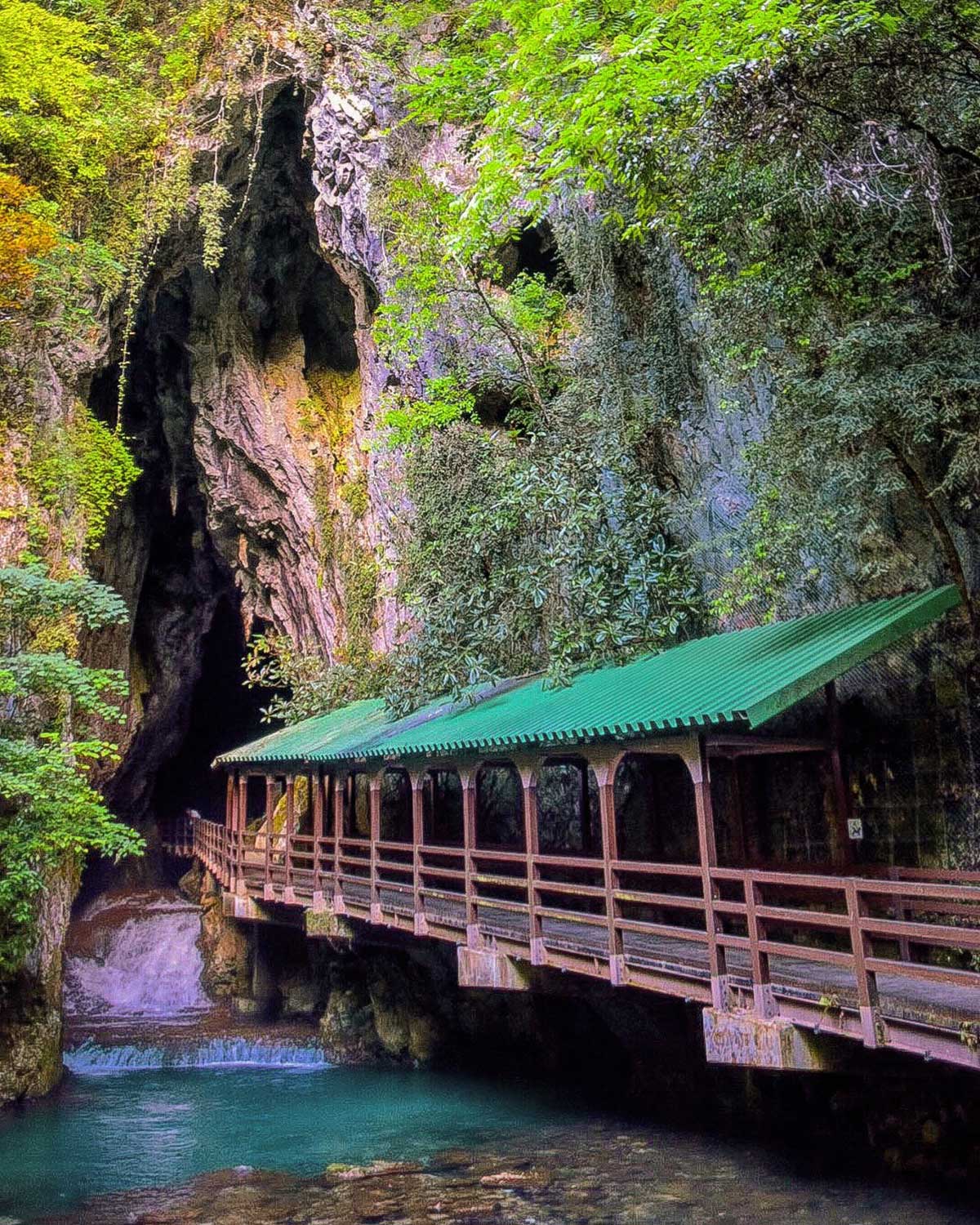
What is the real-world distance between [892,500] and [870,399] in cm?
206

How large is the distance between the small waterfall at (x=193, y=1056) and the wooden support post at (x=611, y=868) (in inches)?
394

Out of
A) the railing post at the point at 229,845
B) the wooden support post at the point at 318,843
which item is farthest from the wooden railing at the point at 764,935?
the railing post at the point at 229,845

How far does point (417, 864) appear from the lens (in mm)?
13406

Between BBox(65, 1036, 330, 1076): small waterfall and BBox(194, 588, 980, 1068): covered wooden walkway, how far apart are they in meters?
2.92

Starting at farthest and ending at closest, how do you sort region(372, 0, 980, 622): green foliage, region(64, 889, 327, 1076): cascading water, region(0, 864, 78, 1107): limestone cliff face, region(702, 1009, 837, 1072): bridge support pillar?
region(64, 889, 327, 1076): cascading water
region(0, 864, 78, 1107): limestone cliff face
region(372, 0, 980, 622): green foliage
region(702, 1009, 837, 1072): bridge support pillar

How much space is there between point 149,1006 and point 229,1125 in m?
10.2

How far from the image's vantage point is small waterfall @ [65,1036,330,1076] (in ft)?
57.6

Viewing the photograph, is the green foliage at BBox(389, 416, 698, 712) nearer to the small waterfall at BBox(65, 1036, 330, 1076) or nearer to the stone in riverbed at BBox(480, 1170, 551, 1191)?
the stone in riverbed at BBox(480, 1170, 551, 1191)

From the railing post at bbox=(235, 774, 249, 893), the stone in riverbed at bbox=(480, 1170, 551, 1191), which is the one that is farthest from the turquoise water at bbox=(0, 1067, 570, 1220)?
the railing post at bbox=(235, 774, 249, 893)

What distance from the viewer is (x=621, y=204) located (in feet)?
48.2

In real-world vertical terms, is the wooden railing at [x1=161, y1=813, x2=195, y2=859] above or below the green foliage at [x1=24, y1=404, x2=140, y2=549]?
below

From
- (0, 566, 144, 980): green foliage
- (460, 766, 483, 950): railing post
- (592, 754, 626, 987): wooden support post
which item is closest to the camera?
(592, 754, 626, 987): wooden support post

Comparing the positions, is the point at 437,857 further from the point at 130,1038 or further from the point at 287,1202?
the point at 287,1202

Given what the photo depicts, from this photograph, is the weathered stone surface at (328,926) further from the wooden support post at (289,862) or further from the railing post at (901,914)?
the railing post at (901,914)
